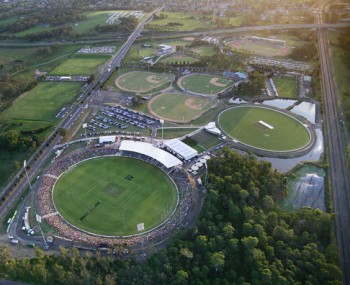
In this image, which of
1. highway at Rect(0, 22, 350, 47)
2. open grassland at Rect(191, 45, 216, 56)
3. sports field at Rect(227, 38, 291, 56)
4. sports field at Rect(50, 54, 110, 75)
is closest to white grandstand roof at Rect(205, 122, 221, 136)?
open grassland at Rect(191, 45, 216, 56)

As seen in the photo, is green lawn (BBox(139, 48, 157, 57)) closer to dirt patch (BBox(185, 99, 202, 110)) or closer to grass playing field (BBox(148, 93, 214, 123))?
grass playing field (BBox(148, 93, 214, 123))

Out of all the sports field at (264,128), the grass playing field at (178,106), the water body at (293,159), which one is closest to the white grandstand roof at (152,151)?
the grass playing field at (178,106)

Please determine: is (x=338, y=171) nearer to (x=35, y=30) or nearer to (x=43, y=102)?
(x=43, y=102)

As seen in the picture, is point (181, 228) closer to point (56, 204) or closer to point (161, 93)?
point (56, 204)

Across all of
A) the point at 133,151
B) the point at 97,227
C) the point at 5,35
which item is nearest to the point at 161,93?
the point at 133,151

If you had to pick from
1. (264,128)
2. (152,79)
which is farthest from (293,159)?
(152,79)
